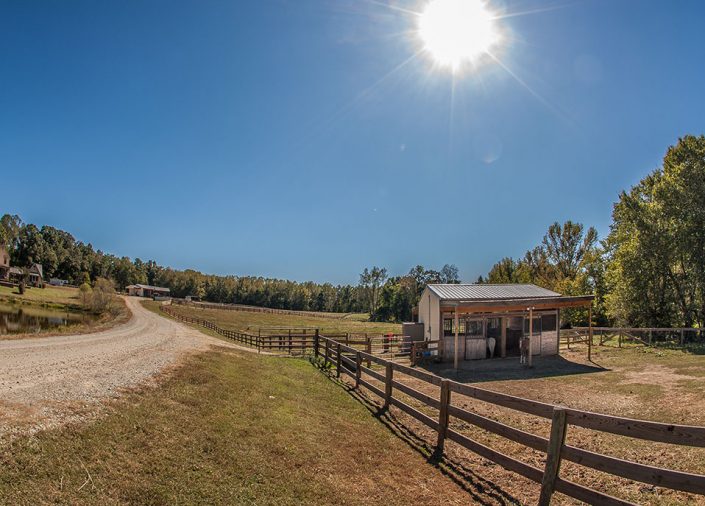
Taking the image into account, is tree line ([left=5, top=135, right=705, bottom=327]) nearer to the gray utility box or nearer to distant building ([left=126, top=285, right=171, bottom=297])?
the gray utility box

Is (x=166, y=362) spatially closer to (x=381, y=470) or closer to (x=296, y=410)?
(x=296, y=410)

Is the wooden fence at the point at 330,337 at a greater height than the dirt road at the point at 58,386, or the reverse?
the dirt road at the point at 58,386

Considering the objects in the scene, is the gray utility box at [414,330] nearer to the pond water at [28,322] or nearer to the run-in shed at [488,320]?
the run-in shed at [488,320]

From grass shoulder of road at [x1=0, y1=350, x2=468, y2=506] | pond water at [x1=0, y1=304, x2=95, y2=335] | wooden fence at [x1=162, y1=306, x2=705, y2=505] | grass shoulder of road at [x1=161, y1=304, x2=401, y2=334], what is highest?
wooden fence at [x1=162, y1=306, x2=705, y2=505]

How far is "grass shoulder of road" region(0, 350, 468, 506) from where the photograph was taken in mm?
4117

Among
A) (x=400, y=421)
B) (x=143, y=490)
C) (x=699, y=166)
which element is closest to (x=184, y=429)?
(x=143, y=490)

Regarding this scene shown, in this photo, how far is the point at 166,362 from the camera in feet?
35.4

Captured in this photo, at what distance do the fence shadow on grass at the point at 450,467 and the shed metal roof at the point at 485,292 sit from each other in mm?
11396

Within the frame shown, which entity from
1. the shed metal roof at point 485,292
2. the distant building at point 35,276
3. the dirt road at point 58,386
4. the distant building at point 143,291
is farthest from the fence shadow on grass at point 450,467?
the distant building at point 143,291

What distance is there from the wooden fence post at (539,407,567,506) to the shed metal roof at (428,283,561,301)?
1460cm

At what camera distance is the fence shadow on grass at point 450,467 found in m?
5.03

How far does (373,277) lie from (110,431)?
11318cm

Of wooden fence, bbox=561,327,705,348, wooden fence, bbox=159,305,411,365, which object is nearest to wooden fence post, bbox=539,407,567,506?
wooden fence, bbox=159,305,411,365

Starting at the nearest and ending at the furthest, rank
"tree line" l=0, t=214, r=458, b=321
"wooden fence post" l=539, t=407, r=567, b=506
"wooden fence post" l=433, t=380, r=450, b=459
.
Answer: "wooden fence post" l=539, t=407, r=567, b=506 → "wooden fence post" l=433, t=380, r=450, b=459 → "tree line" l=0, t=214, r=458, b=321
